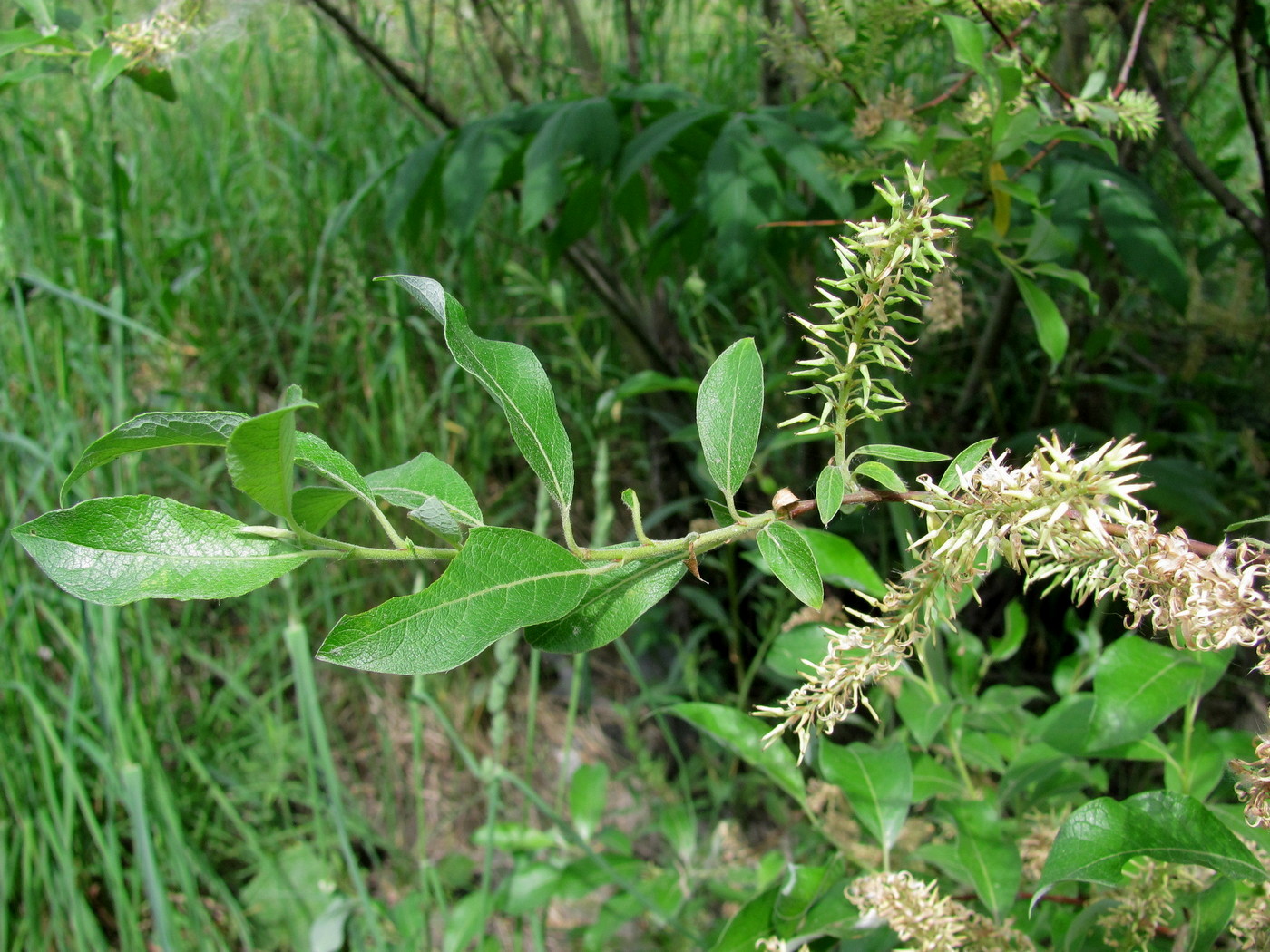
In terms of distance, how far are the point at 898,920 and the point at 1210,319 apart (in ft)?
3.40

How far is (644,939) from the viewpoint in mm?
1321

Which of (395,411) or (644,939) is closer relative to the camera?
(644,939)

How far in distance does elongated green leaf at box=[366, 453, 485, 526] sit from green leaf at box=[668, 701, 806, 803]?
0.27 metres

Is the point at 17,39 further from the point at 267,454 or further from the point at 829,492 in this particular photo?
the point at 829,492

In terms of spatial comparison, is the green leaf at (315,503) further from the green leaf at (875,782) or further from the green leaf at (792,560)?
the green leaf at (875,782)

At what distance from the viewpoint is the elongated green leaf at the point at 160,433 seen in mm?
345

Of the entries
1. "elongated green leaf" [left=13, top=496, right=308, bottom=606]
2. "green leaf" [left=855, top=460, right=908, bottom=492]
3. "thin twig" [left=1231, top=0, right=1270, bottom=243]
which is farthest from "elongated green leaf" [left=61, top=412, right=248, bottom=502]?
"thin twig" [left=1231, top=0, right=1270, bottom=243]

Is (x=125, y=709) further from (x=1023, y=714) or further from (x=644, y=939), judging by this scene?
(x=1023, y=714)

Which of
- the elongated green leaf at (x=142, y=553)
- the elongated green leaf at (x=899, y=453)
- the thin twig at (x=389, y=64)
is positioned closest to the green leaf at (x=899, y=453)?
the elongated green leaf at (x=899, y=453)

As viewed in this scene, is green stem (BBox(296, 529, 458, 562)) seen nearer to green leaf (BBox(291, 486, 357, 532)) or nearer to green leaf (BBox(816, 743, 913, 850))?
green leaf (BBox(291, 486, 357, 532))

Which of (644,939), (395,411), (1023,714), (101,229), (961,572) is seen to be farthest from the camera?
(101,229)

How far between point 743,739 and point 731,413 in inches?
12.1

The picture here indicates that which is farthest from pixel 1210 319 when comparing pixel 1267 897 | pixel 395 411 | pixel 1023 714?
pixel 395 411

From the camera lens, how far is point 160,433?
351 mm
